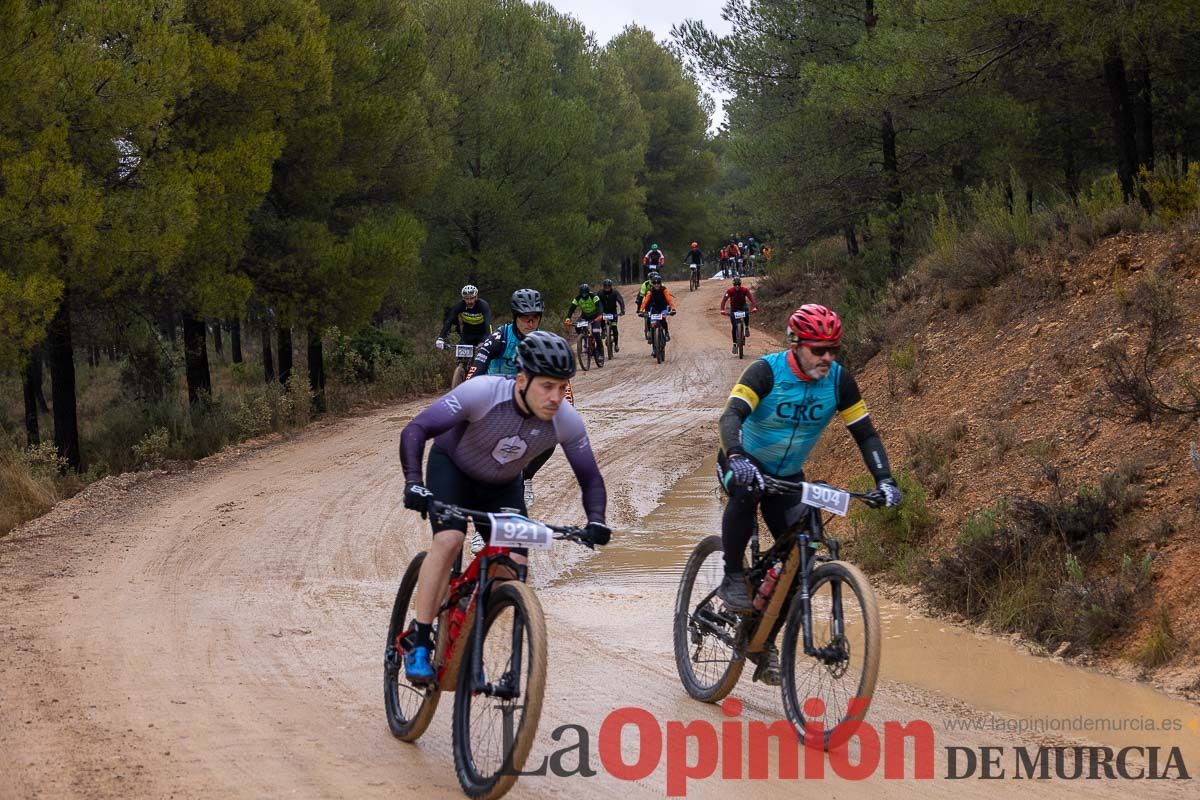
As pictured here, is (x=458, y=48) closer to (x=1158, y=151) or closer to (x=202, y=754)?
(x=1158, y=151)

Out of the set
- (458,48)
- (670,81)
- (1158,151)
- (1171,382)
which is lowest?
(1171,382)

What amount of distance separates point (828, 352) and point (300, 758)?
325 centimetres

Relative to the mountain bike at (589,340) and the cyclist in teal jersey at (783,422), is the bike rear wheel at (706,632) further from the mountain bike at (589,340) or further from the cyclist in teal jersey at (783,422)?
the mountain bike at (589,340)

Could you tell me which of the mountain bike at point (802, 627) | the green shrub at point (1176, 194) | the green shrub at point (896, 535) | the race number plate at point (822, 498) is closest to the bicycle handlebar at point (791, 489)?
the mountain bike at point (802, 627)

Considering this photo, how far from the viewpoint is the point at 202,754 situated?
18.2 feet

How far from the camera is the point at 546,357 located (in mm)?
5344

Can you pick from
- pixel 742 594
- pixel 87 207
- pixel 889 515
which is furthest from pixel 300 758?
pixel 87 207

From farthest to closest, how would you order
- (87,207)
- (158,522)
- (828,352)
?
(87,207) < (158,522) < (828,352)

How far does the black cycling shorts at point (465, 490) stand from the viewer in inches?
224

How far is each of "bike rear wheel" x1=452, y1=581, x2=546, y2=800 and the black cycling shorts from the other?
1.83 feet

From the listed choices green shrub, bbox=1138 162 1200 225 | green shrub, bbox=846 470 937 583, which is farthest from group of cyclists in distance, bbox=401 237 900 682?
green shrub, bbox=1138 162 1200 225

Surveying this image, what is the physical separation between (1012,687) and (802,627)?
1.81 meters

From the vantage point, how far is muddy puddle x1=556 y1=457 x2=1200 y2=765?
5996 millimetres

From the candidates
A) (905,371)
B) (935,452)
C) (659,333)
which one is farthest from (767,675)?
(659,333)
